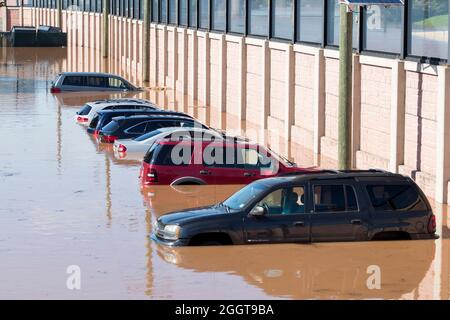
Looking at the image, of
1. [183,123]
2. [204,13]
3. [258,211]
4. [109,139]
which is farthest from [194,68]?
[258,211]

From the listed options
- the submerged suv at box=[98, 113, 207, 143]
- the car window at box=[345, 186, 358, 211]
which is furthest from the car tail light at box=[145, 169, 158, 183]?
the submerged suv at box=[98, 113, 207, 143]

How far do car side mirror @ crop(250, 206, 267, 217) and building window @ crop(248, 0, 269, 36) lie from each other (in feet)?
83.0

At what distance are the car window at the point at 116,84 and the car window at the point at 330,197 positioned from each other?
136ft

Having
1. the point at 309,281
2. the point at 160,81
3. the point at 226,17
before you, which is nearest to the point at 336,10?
the point at 226,17

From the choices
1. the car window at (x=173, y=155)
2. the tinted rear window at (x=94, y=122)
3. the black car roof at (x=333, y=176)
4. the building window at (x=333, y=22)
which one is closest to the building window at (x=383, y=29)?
the building window at (x=333, y=22)

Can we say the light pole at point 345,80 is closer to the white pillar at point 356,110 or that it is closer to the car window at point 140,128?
the white pillar at point 356,110

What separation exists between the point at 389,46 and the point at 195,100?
2715cm

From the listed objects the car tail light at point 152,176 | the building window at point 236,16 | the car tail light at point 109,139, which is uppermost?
the building window at point 236,16

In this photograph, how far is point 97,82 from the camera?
205 ft

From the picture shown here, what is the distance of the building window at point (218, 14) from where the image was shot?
54656 millimetres

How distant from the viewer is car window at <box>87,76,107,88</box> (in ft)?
205

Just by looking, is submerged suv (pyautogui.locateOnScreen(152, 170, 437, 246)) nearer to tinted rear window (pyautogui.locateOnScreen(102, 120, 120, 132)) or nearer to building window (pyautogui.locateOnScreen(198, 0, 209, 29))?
tinted rear window (pyautogui.locateOnScreen(102, 120, 120, 132))

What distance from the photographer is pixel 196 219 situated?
21812 mm

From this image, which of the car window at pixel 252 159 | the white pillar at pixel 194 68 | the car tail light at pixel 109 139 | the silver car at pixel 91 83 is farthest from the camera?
the silver car at pixel 91 83
